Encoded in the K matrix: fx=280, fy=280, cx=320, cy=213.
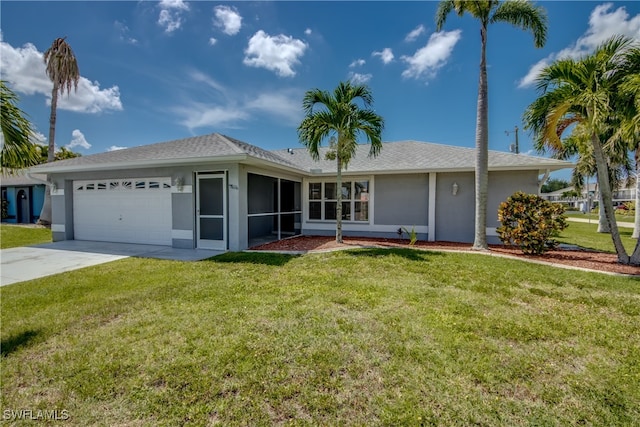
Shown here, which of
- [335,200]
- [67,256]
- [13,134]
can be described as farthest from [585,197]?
[13,134]

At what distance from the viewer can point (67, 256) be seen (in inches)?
341

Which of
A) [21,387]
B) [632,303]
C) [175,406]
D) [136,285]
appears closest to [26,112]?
[136,285]

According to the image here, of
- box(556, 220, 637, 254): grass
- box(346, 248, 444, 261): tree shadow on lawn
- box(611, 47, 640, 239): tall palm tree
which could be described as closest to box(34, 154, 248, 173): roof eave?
box(346, 248, 444, 261): tree shadow on lawn

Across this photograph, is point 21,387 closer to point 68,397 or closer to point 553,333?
point 68,397

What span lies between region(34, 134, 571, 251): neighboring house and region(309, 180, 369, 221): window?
0.05 m

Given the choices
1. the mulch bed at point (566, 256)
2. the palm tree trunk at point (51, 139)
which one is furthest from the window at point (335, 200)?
the palm tree trunk at point (51, 139)

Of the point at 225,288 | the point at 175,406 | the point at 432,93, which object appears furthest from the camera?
the point at 432,93

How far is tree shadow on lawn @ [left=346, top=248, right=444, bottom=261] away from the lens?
782 centimetres

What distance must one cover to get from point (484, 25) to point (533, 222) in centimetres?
621

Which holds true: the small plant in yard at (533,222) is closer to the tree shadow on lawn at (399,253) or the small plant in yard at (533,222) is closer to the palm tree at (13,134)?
the tree shadow on lawn at (399,253)

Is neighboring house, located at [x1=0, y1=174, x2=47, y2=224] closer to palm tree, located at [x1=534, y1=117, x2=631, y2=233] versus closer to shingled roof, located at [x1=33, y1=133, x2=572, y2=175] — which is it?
shingled roof, located at [x1=33, y1=133, x2=572, y2=175]

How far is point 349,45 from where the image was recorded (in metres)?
12.1

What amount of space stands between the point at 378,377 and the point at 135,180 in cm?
1149

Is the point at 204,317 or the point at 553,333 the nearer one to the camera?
the point at 553,333
